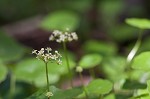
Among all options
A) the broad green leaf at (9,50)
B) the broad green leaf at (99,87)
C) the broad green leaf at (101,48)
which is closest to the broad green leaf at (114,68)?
the broad green leaf at (101,48)

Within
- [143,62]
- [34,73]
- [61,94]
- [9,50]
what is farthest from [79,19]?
[61,94]

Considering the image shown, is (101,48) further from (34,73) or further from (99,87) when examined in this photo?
(99,87)

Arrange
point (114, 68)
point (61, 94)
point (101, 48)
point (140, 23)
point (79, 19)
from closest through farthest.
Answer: point (61, 94) < point (140, 23) < point (114, 68) < point (101, 48) < point (79, 19)

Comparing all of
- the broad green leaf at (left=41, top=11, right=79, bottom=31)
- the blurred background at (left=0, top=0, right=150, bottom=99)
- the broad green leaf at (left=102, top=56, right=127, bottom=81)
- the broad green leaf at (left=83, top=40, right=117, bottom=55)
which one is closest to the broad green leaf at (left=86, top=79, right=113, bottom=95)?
the broad green leaf at (left=102, top=56, right=127, bottom=81)

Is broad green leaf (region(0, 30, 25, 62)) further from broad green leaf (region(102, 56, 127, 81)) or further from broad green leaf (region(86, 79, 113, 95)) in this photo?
broad green leaf (region(86, 79, 113, 95))

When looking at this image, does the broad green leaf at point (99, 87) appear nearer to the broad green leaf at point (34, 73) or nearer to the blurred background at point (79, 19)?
the broad green leaf at point (34, 73)

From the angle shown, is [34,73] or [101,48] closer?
[34,73]
